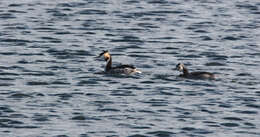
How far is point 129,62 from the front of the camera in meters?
42.5

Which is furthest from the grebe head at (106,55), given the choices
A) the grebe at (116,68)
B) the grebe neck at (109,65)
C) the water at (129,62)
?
the water at (129,62)

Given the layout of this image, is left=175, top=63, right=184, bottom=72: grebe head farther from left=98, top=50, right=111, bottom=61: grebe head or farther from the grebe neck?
left=98, top=50, right=111, bottom=61: grebe head

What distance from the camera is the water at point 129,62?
3094cm

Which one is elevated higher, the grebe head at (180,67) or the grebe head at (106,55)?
the grebe head at (106,55)

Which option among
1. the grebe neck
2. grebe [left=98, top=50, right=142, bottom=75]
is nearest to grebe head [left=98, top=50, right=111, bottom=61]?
grebe [left=98, top=50, right=142, bottom=75]

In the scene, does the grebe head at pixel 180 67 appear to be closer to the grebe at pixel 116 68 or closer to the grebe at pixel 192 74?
the grebe at pixel 192 74

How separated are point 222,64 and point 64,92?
8.98m

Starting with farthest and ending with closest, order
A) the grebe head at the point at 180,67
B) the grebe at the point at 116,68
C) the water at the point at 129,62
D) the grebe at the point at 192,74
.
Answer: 1. the grebe head at the point at 180,67
2. the grebe at the point at 116,68
3. the grebe at the point at 192,74
4. the water at the point at 129,62

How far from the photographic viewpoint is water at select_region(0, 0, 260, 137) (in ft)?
102

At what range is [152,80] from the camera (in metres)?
38.2

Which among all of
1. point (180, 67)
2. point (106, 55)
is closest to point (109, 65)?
point (106, 55)

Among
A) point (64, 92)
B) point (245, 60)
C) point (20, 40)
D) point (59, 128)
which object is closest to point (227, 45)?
point (245, 60)

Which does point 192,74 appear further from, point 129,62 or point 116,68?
point 129,62

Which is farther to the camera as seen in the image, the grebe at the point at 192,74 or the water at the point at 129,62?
the grebe at the point at 192,74
